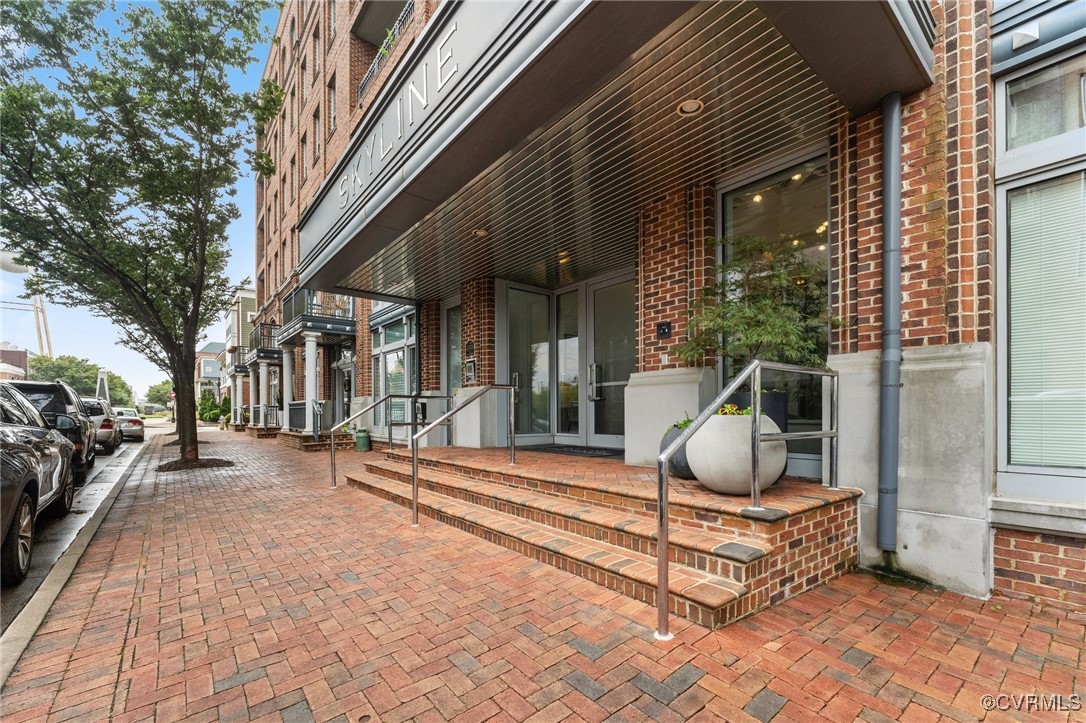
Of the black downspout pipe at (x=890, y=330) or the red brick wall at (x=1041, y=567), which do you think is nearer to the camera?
the red brick wall at (x=1041, y=567)

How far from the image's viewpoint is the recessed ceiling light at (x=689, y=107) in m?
3.38

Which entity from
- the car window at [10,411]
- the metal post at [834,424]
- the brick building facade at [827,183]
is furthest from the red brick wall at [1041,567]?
the car window at [10,411]

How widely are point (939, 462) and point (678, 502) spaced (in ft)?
5.35

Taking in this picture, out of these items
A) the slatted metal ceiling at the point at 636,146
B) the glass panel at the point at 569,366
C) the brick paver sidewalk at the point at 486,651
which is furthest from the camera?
the glass panel at the point at 569,366

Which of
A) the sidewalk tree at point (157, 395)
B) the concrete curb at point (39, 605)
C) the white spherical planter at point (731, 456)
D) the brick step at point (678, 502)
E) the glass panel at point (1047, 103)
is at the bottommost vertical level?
the sidewalk tree at point (157, 395)

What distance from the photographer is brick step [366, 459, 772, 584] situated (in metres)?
2.65

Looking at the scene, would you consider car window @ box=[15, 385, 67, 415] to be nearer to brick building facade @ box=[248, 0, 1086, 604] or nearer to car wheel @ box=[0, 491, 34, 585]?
car wheel @ box=[0, 491, 34, 585]

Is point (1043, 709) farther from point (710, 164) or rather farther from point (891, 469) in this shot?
point (710, 164)

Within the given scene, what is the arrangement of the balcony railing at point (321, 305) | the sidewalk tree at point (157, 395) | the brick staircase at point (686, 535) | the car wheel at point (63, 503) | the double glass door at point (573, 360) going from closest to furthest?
the brick staircase at point (686, 535)
the car wheel at point (63, 503)
the double glass door at point (573, 360)
the balcony railing at point (321, 305)
the sidewalk tree at point (157, 395)

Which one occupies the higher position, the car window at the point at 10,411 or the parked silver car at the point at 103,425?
the car window at the point at 10,411

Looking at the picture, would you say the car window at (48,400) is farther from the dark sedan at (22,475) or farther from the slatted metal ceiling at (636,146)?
the slatted metal ceiling at (636,146)

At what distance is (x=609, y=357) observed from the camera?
6949 millimetres

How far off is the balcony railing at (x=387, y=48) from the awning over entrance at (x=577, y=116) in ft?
15.9

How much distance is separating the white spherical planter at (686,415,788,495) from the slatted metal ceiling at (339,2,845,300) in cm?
224
